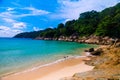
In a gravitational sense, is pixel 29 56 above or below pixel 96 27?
below

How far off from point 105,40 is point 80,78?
75825mm

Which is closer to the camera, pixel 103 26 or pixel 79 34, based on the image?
pixel 103 26

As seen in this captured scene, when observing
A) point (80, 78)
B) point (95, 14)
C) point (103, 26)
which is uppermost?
point (95, 14)

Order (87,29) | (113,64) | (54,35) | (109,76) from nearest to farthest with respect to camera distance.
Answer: (109,76) → (113,64) → (87,29) → (54,35)

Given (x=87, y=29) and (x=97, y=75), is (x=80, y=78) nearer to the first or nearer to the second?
(x=97, y=75)

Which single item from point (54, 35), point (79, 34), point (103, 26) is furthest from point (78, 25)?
point (103, 26)

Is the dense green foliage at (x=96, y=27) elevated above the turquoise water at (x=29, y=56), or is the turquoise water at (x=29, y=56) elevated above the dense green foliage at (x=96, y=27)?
the dense green foliage at (x=96, y=27)

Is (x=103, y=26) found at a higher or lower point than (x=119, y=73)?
higher

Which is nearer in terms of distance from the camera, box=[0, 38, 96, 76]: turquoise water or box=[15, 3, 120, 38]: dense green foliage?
box=[0, 38, 96, 76]: turquoise water

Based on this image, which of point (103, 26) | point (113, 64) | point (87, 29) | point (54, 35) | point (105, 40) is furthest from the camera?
point (54, 35)

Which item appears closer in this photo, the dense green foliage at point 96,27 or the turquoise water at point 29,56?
the turquoise water at point 29,56

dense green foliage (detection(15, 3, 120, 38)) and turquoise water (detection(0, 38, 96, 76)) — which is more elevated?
dense green foliage (detection(15, 3, 120, 38))

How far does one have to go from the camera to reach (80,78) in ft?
51.7

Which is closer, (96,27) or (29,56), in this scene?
(29,56)
